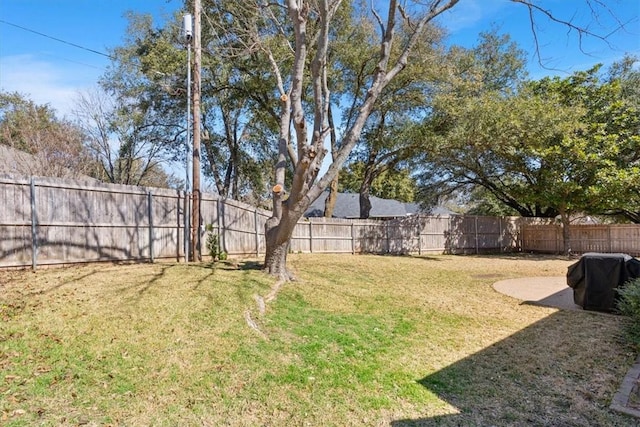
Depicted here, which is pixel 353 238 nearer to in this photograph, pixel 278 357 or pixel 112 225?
A: pixel 112 225

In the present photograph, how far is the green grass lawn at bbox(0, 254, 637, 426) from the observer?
3.13 meters

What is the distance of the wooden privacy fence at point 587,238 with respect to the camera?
54.0 feet

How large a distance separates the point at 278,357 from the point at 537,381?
8.79 ft

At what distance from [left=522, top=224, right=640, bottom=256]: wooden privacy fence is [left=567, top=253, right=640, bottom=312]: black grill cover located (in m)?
12.9

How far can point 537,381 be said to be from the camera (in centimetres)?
390

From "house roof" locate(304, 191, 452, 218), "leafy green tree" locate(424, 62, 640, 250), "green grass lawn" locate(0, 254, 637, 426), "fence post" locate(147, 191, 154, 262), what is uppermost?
"leafy green tree" locate(424, 62, 640, 250)

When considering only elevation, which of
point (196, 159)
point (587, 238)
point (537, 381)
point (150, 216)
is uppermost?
point (196, 159)

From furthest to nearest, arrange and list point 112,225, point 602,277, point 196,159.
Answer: point 196,159, point 112,225, point 602,277

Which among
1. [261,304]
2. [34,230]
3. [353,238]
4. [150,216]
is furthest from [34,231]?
[353,238]

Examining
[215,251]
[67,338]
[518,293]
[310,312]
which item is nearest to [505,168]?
[518,293]

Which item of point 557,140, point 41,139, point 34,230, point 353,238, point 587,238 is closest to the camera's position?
point 34,230

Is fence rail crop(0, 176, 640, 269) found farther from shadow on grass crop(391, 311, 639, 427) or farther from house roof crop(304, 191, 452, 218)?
house roof crop(304, 191, 452, 218)

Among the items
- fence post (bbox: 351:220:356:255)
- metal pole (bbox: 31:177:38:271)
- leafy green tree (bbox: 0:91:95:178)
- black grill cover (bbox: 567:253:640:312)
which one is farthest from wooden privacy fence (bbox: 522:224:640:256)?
leafy green tree (bbox: 0:91:95:178)

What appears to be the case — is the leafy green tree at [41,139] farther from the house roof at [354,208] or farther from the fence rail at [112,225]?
the house roof at [354,208]
